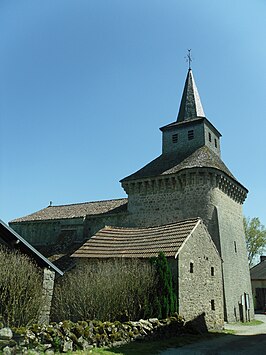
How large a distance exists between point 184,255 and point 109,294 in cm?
379

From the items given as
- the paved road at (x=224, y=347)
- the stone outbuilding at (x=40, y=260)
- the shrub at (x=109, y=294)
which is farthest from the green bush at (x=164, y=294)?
the stone outbuilding at (x=40, y=260)

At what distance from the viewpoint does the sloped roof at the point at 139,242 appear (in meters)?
16.0

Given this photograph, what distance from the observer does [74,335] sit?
966 centimetres

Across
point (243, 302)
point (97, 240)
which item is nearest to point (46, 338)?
point (97, 240)

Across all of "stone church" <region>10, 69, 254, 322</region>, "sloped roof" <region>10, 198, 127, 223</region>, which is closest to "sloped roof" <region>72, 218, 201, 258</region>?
"stone church" <region>10, 69, 254, 322</region>

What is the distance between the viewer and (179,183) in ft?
81.8

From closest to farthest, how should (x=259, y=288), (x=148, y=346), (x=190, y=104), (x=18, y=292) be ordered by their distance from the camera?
(x=148, y=346), (x=18, y=292), (x=190, y=104), (x=259, y=288)

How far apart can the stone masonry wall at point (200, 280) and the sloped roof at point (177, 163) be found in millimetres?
7867

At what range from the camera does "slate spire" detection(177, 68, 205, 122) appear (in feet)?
99.7

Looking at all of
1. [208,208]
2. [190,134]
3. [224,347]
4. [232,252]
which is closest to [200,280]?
[224,347]

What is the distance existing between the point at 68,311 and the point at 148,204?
41.5ft

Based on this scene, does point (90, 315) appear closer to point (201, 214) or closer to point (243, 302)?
point (201, 214)

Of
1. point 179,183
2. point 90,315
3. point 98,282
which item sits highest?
point 179,183

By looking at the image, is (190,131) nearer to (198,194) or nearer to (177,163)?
(177,163)
